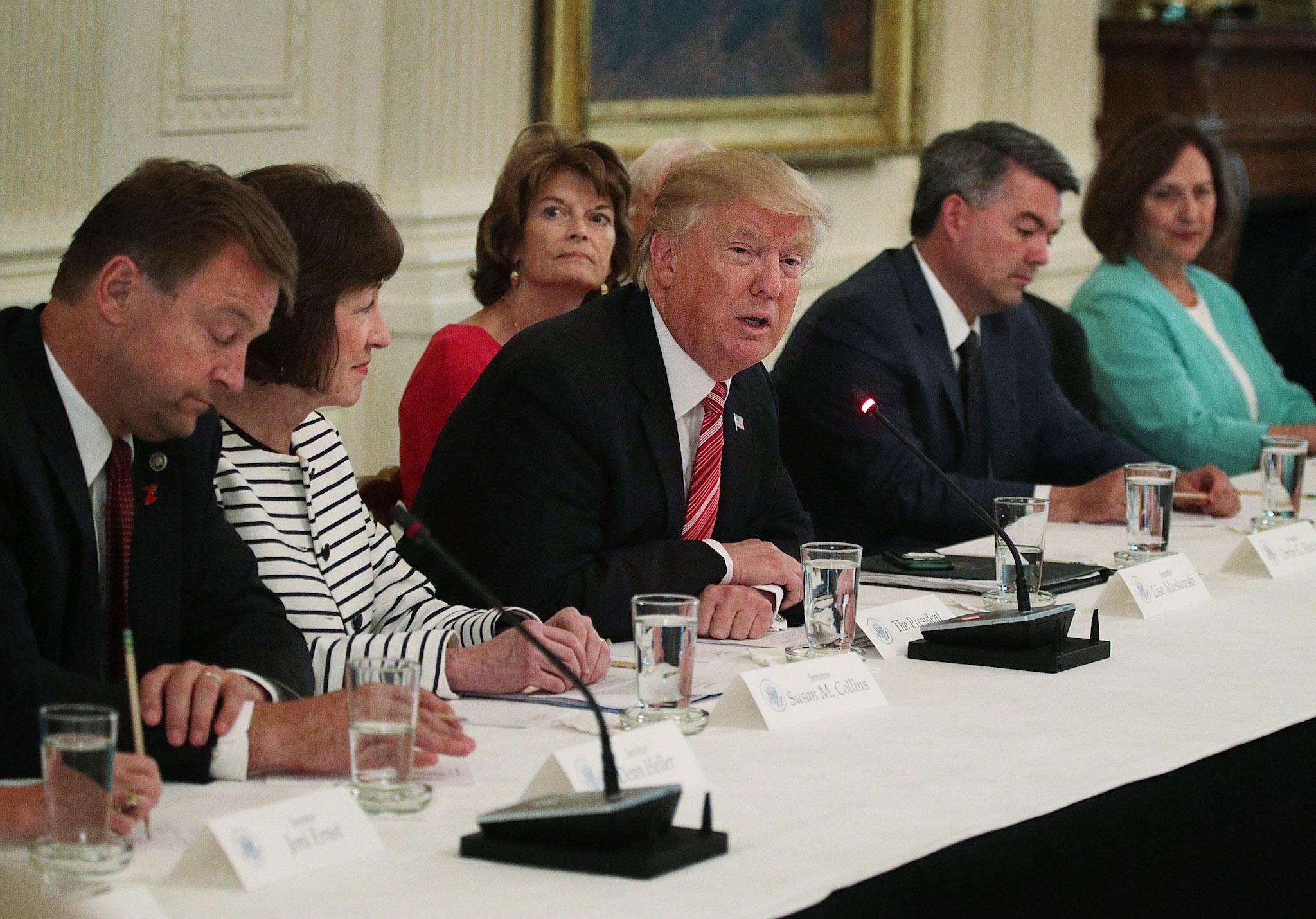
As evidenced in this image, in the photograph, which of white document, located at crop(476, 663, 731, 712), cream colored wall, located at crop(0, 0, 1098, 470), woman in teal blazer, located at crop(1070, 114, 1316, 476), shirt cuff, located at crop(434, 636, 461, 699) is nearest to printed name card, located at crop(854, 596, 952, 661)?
white document, located at crop(476, 663, 731, 712)

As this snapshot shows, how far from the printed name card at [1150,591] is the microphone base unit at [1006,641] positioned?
31 cm

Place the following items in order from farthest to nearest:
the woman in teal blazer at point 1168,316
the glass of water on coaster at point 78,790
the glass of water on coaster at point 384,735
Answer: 1. the woman in teal blazer at point 1168,316
2. the glass of water on coaster at point 384,735
3. the glass of water on coaster at point 78,790

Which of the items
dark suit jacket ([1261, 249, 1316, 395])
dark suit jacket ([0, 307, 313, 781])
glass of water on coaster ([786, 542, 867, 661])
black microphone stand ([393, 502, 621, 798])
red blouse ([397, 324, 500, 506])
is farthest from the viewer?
dark suit jacket ([1261, 249, 1316, 395])

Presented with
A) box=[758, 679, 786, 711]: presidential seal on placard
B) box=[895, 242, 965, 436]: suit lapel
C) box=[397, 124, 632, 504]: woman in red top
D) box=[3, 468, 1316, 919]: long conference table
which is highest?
box=[397, 124, 632, 504]: woman in red top

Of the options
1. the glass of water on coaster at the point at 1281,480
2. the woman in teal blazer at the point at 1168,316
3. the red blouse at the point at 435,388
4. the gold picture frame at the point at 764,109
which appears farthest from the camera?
the gold picture frame at the point at 764,109

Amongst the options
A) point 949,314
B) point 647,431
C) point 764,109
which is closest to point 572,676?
point 647,431

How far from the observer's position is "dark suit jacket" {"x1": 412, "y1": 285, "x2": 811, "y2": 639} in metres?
2.44

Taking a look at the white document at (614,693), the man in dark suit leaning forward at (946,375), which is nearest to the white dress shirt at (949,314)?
the man in dark suit leaning forward at (946,375)

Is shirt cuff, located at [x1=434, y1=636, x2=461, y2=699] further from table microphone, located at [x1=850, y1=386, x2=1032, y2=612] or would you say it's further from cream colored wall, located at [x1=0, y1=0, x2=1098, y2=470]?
cream colored wall, located at [x1=0, y1=0, x2=1098, y2=470]

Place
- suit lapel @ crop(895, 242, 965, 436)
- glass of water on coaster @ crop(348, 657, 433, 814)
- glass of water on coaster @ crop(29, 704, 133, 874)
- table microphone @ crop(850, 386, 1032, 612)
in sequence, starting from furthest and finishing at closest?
suit lapel @ crop(895, 242, 965, 436)
table microphone @ crop(850, 386, 1032, 612)
glass of water on coaster @ crop(348, 657, 433, 814)
glass of water on coaster @ crop(29, 704, 133, 874)

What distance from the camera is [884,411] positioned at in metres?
3.42

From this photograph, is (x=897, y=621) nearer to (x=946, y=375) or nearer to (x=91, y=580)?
(x=91, y=580)

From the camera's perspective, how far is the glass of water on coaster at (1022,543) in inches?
97.7

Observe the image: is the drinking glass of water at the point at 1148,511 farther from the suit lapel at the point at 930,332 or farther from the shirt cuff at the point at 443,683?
the shirt cuff at the point at 443,683
